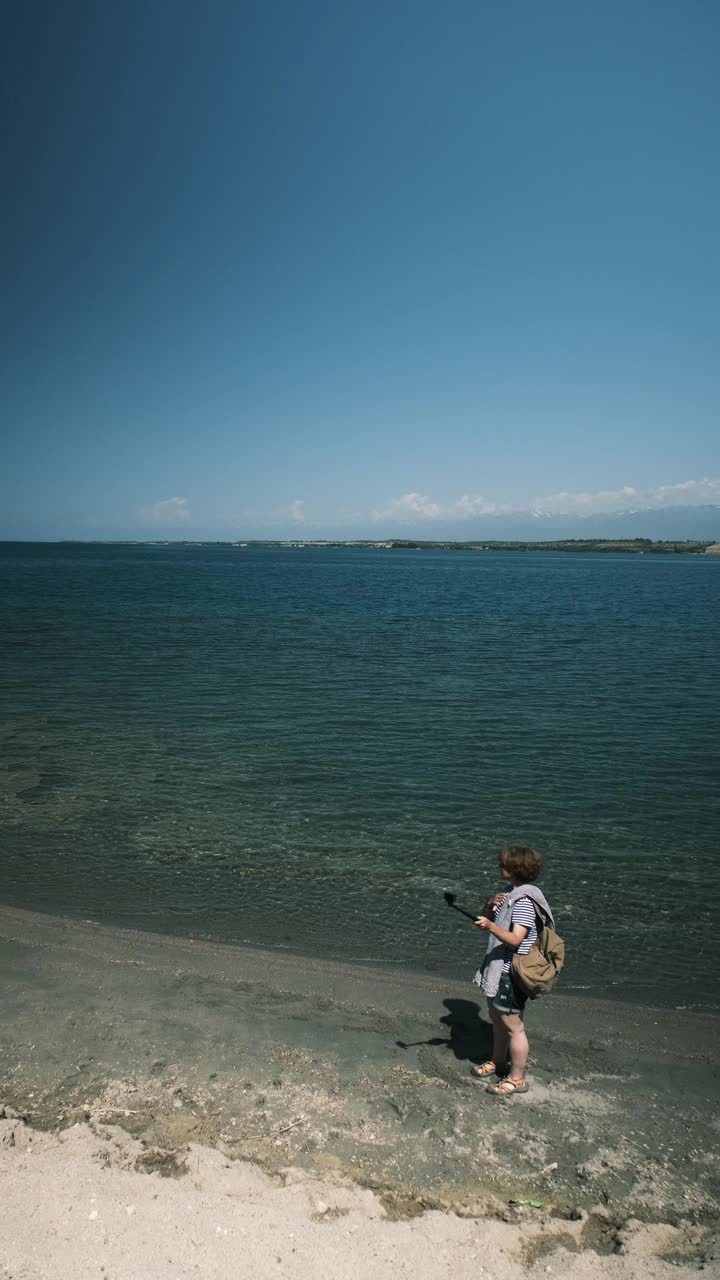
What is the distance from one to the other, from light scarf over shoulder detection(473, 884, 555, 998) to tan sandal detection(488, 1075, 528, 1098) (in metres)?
0.89

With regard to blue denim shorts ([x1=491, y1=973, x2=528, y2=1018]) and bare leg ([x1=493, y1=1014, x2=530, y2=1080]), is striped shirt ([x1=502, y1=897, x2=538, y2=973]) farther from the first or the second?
bare leg ([x1=493, y1=1014, x2=530, y2=1080])

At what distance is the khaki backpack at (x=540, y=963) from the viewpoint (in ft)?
19.1

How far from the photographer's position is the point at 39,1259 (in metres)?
4.50

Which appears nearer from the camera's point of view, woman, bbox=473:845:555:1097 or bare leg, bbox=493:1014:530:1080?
woman, bbox=473:845:555:1097

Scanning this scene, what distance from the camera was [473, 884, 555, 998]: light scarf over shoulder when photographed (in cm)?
592

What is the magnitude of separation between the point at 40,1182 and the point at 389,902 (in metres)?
6.03

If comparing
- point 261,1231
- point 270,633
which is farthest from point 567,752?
point 270,633

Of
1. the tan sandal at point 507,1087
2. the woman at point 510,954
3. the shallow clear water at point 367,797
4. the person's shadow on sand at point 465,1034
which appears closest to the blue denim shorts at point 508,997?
the woman at point 510,954

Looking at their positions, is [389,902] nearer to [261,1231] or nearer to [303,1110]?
[303,1110]

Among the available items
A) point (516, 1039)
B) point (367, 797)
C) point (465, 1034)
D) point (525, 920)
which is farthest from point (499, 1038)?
point (367, 797)

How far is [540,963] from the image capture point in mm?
A: 5867

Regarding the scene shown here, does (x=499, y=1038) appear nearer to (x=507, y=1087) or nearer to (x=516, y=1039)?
(x=516, y=1039)

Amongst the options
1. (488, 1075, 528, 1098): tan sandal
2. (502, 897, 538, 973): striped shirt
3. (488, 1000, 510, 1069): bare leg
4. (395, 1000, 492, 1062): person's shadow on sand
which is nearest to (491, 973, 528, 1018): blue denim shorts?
(488, 1000, 510, 1069): bare leg

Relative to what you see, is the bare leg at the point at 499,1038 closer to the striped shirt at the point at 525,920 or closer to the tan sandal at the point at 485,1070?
the tan sandal at the point at 485,1070
